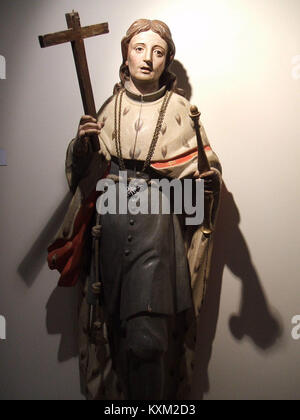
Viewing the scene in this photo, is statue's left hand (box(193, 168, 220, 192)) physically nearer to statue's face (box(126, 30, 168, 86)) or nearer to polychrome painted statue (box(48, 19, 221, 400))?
polychrome painted statue (box(48, 19, 221, 400))

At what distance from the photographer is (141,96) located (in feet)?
5.56

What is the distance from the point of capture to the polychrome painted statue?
63.2 inches

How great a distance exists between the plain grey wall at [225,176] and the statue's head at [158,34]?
6.6 inches

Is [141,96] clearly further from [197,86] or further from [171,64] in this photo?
[197,86]

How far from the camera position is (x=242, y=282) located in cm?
194

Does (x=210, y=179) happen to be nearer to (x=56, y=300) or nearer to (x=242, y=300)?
(x=242, y=300)

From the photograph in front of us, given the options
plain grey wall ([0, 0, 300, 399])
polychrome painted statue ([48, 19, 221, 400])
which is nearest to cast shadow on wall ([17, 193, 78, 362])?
plain grey wall ([0, 0, 300, 399])

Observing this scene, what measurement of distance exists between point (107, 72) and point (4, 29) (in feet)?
1.39

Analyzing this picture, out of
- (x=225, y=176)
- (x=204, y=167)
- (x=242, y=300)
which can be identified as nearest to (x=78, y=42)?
(x=204, y=167)

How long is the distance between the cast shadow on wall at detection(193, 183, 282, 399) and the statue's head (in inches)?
18.0

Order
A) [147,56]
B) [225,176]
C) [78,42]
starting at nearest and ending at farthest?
[78,42], [147,56], [225,176]

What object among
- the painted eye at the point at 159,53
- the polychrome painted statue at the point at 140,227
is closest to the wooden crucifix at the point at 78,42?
the polychrome painted statue at the point at 140,227

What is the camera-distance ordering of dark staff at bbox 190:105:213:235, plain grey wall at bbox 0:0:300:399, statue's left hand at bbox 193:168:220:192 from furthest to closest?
plain grey wall at bbox 0:0:300:399 < statue's left hand at bbox 193:168:220:192 < dark staff at bbox 190:105:213:235

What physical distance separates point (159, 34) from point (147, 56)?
89 mm
